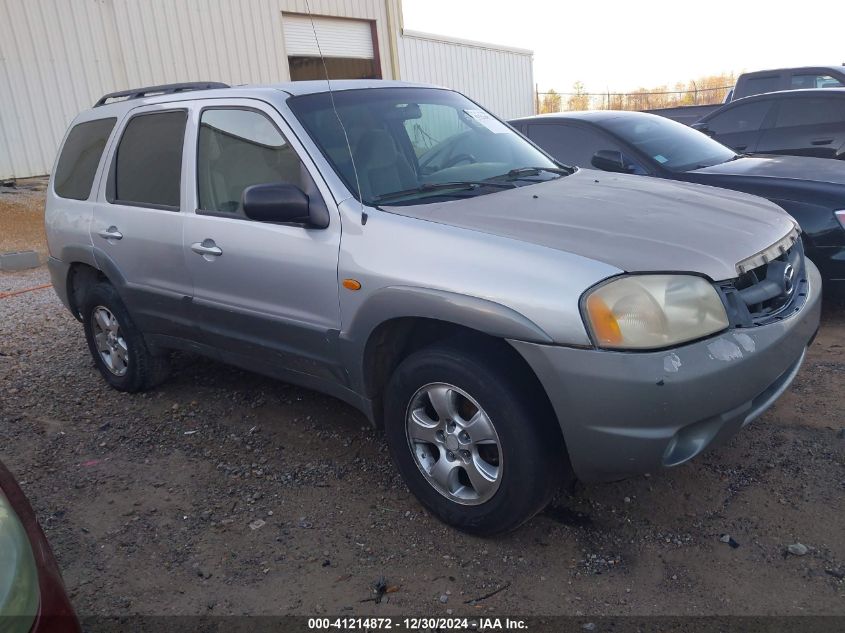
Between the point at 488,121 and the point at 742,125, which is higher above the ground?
the point at 488,121

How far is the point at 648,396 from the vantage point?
2.45 meters

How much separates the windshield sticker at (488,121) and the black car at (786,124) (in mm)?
4459

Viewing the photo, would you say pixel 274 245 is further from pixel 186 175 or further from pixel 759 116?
pixel 759 116

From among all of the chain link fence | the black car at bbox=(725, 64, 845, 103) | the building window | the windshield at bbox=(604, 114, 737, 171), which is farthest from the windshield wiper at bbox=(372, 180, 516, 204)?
the chain link fence

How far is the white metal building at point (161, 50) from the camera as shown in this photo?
38.3ft

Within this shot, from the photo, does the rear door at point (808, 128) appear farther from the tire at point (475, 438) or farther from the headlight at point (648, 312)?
the tire at point (475, 438)

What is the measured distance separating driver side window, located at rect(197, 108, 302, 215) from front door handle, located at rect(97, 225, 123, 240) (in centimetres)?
80

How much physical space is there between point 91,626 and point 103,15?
484 inches

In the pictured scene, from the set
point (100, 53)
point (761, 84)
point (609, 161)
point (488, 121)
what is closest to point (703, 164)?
point (609, 161)

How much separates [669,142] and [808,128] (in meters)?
2.42

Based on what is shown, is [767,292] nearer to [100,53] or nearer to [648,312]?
[648,312]

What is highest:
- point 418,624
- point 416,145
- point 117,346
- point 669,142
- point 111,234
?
point 416,145

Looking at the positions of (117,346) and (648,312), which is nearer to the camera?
(648,312)

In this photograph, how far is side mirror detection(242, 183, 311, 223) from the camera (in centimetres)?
311
